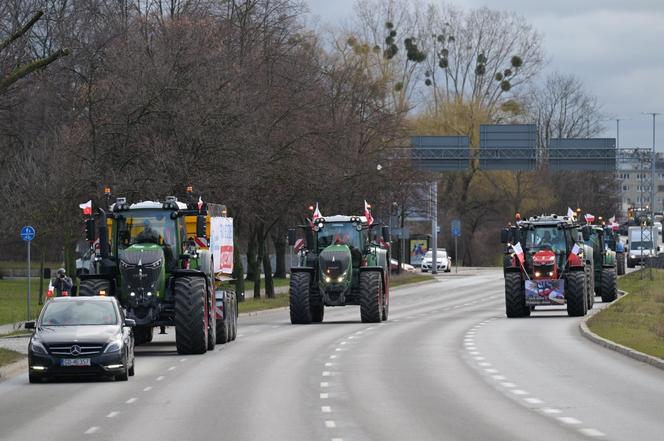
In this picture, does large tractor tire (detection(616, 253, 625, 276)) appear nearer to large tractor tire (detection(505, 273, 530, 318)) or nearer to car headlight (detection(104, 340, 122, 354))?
large tractor tire (detection(505, 273, 530, 318))

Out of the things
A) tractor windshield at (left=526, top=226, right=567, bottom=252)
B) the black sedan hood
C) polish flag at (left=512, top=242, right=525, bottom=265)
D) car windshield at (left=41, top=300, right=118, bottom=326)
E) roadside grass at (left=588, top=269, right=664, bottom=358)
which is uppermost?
tractor windshield at (left=526, top=226, right=567, bottom=252)

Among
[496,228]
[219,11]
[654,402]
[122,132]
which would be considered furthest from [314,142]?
[496,228]

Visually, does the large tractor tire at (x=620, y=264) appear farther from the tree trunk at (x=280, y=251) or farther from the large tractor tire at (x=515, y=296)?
the large tractor tire at (x=515, y=296)

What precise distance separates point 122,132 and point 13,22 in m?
17.2

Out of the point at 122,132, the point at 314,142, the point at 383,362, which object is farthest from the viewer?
the point at 314,142

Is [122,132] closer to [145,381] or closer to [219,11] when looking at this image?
[219,11]

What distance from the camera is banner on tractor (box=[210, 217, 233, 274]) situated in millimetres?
36938

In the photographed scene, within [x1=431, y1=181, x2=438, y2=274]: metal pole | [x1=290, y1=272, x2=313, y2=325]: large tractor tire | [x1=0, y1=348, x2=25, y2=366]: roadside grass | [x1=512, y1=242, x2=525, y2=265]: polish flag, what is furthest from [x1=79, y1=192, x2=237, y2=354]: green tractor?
[x1=431, y1=181, x2=438, y2=274]: metal pole

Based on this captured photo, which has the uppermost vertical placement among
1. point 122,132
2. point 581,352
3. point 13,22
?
point 13,22

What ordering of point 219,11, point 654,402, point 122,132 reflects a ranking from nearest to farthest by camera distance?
point 654,402 → point 122,132 → point 219,11

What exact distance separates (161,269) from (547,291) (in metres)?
17.7

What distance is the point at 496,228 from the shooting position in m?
124

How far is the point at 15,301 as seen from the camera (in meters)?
61.1

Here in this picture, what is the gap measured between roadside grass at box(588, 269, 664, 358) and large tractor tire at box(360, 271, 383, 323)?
20.2 ft
